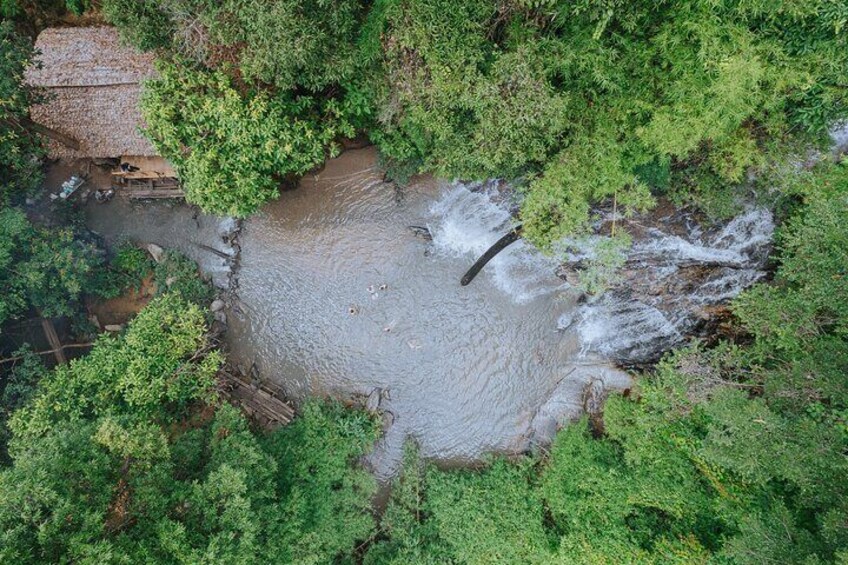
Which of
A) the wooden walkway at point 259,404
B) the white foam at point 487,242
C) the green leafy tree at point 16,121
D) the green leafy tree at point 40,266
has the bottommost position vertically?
the wooden walkway at point 259,404

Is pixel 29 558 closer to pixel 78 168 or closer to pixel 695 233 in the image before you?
pixel 78 168

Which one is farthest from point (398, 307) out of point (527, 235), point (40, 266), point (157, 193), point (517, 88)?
point (40, 266)

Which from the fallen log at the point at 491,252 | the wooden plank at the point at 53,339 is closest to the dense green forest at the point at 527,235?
the wooden plank at the point at 53,339

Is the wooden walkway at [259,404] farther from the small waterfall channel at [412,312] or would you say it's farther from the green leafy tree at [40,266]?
the green leafy tree at [40,266]

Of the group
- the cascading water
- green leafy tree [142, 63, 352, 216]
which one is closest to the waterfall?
the cascading water

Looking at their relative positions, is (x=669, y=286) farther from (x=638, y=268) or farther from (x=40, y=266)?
(x=40, y=266)

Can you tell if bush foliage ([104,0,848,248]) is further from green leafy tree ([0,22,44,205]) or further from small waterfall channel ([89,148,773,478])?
green leafy tree ([0,22,44,205])

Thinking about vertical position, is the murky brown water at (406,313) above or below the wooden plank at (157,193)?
below
